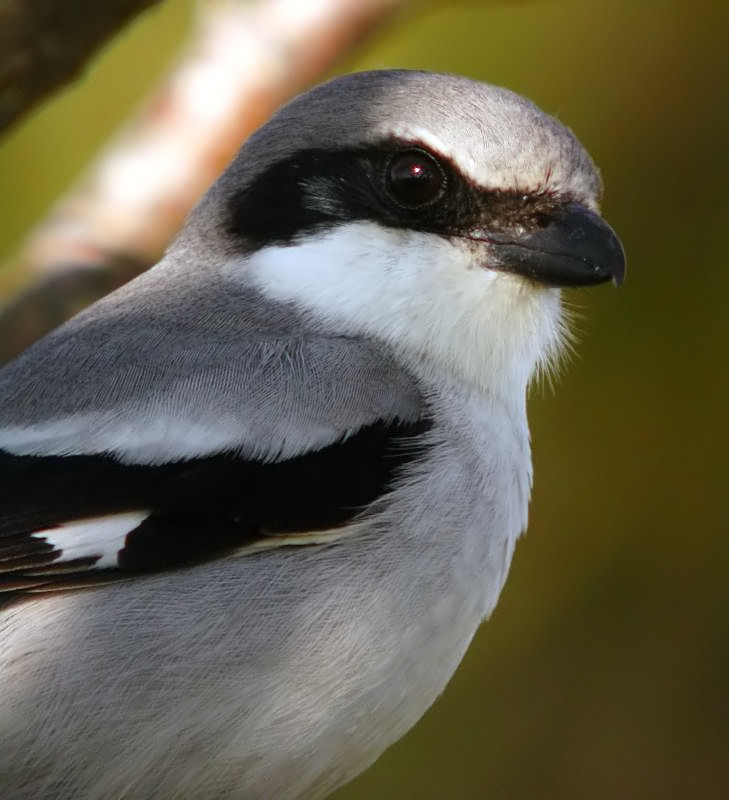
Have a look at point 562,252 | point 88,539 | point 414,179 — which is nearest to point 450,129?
point 414,179

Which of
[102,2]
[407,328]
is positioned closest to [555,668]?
[407,328]

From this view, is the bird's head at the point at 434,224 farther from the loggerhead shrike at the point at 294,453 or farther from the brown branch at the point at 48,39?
the brown branch at the point at 48,39

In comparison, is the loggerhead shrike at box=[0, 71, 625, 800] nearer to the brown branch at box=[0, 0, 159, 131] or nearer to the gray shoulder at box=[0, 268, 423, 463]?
the gray shoulder at box=[0, 268, 423, 463]

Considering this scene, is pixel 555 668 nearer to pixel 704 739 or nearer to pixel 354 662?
pixel 704 739

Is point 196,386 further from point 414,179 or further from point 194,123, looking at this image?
point 194,123

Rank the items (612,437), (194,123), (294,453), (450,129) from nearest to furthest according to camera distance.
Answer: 1. (294,453)
2. (450,129)
3. (194,123)
4. (612,437)

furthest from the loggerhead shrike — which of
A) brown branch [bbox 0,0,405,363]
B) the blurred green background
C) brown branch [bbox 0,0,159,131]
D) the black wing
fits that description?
the blurred green background
